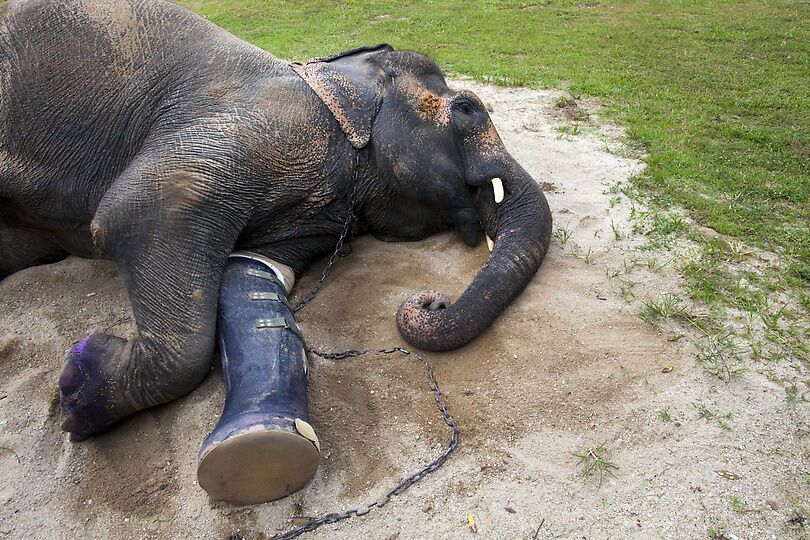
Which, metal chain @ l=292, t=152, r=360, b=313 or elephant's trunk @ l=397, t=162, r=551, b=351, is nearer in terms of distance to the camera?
elephant's trunk @ l=397, t=162, r=551, b=351

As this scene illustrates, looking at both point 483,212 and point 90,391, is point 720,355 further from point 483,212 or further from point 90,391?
point 90,391

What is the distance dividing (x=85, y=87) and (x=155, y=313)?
126cm

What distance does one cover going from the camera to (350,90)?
341 centimetres

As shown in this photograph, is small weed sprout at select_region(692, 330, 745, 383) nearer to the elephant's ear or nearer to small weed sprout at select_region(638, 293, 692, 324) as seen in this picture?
small weed sprout at select_region(638, 293, 692, 324)

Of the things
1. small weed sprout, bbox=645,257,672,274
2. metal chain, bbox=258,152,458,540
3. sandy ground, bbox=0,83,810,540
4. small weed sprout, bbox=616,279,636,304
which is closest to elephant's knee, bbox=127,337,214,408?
sandy ground, bbox=0,83,810,540

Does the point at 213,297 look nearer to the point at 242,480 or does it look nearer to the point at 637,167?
the point at 242,480

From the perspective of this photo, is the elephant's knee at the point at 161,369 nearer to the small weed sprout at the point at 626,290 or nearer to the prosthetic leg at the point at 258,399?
the prosthetic leg at the point at 258,399

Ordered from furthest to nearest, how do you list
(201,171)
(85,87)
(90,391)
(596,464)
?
1. (85,87)
2. (201,171)
3. (90,391)
4. (596,464)

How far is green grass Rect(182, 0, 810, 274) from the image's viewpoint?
402 centimetres

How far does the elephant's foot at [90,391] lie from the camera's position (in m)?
2.54

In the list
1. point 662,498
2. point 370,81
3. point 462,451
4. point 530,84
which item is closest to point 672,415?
point 662,498

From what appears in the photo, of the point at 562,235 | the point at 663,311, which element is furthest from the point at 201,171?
the point at 663,311

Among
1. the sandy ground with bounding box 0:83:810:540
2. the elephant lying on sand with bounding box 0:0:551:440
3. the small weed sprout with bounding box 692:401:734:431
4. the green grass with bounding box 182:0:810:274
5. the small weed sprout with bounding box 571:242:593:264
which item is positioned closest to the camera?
the sandy ground with bounding box 0:83:810:540

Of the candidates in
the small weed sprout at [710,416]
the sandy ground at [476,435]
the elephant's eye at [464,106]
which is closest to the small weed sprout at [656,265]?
the sandy ground at [476,435]
